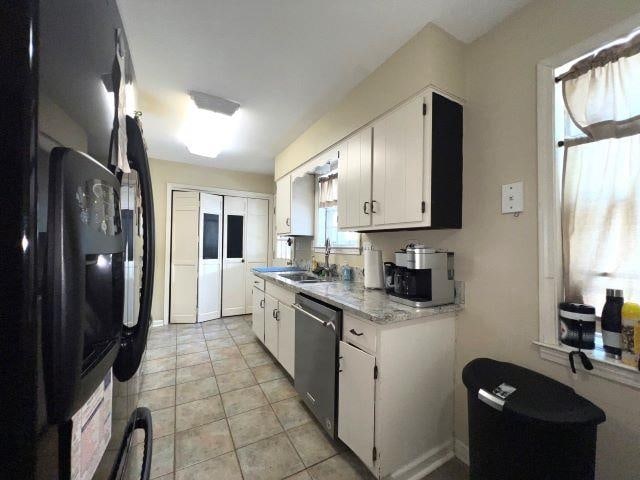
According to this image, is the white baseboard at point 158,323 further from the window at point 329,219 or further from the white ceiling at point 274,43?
the white ceiling at point 274,43

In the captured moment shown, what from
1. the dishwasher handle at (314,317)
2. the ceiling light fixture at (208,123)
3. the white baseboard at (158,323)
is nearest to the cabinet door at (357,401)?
the dishwasher handle at (314,317)

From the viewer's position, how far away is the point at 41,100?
294mm

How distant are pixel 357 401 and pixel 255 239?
344 cm

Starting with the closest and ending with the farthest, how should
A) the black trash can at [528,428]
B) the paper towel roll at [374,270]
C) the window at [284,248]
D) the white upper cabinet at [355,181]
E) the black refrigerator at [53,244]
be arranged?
the black refrigerator at [53,244], the black trash can at [528,428], the white upper cabinet at [355,181], the paper towel roll at [374,270], the window at [284,248]

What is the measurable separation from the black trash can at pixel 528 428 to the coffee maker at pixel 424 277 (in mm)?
426

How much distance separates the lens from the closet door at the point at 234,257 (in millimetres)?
4219

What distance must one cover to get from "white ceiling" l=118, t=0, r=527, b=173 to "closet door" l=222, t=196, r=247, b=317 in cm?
201

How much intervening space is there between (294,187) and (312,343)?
189 centimetres

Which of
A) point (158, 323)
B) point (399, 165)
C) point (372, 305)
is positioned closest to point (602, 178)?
point (399, 165)

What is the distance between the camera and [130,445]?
650 mm

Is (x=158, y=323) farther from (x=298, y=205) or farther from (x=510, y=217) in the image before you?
(x=510, y=217)

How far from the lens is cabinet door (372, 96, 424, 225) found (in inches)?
59.3

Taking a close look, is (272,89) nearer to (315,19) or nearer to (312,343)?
(315,19)

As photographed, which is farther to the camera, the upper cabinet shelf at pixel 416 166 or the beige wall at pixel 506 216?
the upper cabinet shelf at pixel 416 166
